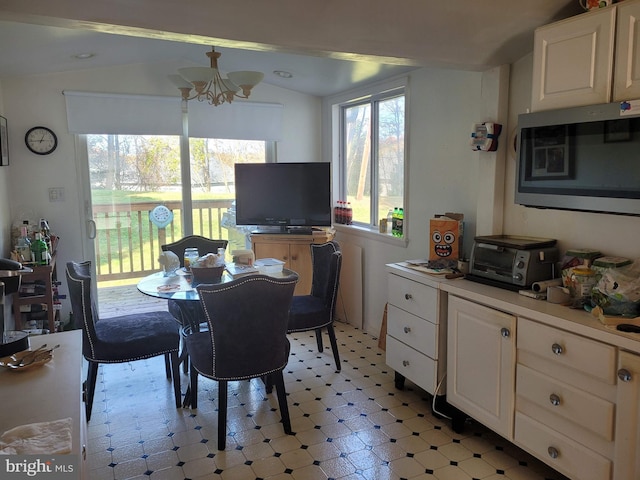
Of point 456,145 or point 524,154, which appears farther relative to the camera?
point 456,145

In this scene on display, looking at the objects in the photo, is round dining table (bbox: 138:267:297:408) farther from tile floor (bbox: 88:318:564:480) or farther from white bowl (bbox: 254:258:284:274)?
tile floor (bbox: 88:318:564:480)

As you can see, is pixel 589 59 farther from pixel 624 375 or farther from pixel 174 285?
pixel 174 285

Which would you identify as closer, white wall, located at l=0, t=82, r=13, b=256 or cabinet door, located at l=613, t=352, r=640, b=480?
cabinet door, located at l=613, t=352, r=640, b=480

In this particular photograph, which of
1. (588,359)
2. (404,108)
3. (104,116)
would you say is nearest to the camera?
(588,359)

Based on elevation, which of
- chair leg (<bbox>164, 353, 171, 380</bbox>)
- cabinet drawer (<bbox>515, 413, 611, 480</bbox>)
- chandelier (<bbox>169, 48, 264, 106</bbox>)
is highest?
chandelier (<bbox>169, 48, 264, 106</bbox>)

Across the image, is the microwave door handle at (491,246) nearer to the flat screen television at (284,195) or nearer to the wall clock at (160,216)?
the flat screen television at (284,195)

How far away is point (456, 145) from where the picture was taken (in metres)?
3.26

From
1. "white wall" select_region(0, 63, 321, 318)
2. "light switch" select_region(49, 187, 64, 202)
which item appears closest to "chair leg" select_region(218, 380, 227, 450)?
"white wall" select_region(0, 63, 321, 318)

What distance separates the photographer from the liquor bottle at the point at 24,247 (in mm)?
3563

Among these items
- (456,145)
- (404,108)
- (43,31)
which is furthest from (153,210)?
(456,145)

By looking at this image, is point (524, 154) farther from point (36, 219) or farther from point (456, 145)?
point (36, 219)

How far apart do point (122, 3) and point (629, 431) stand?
247cm

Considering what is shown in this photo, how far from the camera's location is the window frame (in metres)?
3.77

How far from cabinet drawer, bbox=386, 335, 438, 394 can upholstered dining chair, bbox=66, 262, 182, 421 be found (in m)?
1.35
